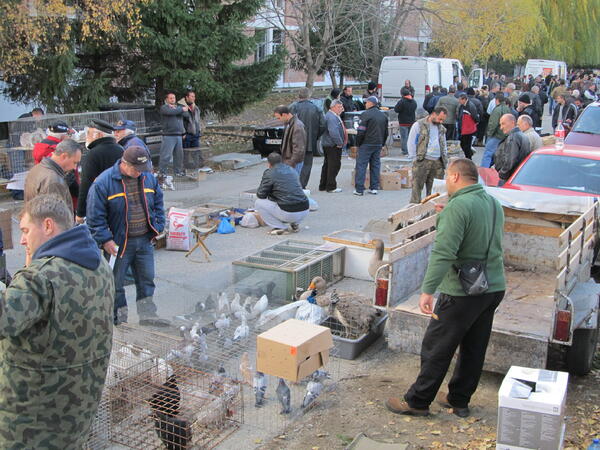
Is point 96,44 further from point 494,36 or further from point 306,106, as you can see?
point 494,36

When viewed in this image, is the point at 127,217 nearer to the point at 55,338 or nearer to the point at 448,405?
the point at 448,405

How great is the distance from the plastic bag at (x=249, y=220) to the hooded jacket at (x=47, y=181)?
4.54 metres

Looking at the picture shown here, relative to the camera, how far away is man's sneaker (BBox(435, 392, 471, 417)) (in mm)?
5305

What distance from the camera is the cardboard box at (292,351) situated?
5082 millimetres

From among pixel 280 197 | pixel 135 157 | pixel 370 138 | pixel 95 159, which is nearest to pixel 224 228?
pixel 280 197

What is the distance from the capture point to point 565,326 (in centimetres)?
546

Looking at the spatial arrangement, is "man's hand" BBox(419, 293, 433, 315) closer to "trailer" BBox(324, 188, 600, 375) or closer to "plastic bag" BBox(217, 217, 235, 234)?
"trailer" BBox(324, 188, 600, 375)

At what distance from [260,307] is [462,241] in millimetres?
2693

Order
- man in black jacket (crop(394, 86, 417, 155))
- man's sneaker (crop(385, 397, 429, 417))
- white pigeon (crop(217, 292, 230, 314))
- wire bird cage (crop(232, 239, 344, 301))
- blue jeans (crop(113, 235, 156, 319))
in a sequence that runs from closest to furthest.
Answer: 1. man's sneaker (crop(385, 397, 429, 417))
2. blue jeans (crop(113, 235, 156, 319))
3. white pigeon (crop(217, 292, 230, 314))
4. wire bird cage (crop(232, 239, 344, 301))
5. man in black jacket (crop(394, 86, 417, 155))

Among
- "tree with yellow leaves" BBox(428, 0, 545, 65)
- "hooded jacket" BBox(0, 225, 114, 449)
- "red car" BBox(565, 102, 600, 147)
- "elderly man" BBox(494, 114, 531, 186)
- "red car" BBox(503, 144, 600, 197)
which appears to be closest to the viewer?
→ "hooded jacket" BBox(0, 225, 114, 449)

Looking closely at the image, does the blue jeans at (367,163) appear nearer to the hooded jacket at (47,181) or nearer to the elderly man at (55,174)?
the elderly man at (55,174)

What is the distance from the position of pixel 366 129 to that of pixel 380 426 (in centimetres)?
867

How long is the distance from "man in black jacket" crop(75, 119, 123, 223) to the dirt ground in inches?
135

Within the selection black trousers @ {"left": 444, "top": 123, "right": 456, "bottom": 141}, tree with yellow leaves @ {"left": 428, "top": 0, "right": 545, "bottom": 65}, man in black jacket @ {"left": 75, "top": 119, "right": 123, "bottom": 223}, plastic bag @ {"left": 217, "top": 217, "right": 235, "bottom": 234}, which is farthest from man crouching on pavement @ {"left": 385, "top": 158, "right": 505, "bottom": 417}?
tree with yellow leaves @ {"left": 428, "top": 0, "right": 545, "bottom": 65}
